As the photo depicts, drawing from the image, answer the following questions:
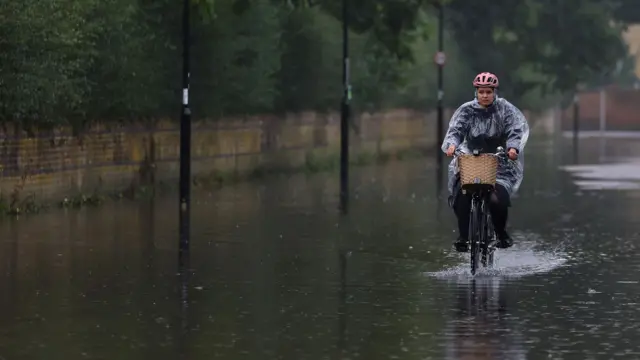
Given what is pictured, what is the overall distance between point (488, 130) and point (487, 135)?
1.9 inches

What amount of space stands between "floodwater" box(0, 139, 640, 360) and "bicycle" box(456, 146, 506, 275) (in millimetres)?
284

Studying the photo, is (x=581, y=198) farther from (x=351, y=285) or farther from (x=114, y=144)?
(x=351, y=285)

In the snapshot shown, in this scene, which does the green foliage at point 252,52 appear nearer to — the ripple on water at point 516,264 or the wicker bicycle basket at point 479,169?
the ripple on water at point 516,264

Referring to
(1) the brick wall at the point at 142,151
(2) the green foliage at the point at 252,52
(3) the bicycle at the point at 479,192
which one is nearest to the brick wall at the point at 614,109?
(2) the green foliage at the point at 252,52

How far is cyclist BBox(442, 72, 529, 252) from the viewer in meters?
18.4

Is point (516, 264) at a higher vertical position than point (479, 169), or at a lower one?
lower

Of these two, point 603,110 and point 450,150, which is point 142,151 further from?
point 603,110

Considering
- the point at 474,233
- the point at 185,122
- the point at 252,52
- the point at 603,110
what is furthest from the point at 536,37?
the point at 474,233

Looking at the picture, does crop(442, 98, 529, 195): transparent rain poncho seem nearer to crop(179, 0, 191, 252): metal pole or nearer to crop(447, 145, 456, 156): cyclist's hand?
crop(447, 145, 456, 156): cyclist's hand

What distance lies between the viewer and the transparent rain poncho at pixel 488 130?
1844 centimetres

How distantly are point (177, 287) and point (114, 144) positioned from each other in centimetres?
1726

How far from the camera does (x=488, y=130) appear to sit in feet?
60.8

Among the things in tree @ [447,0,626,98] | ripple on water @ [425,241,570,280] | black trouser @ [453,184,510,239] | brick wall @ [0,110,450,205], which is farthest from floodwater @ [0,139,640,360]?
tree @ [447,0,626,98]

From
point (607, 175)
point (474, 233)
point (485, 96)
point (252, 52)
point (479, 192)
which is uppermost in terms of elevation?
point (252, 52)
